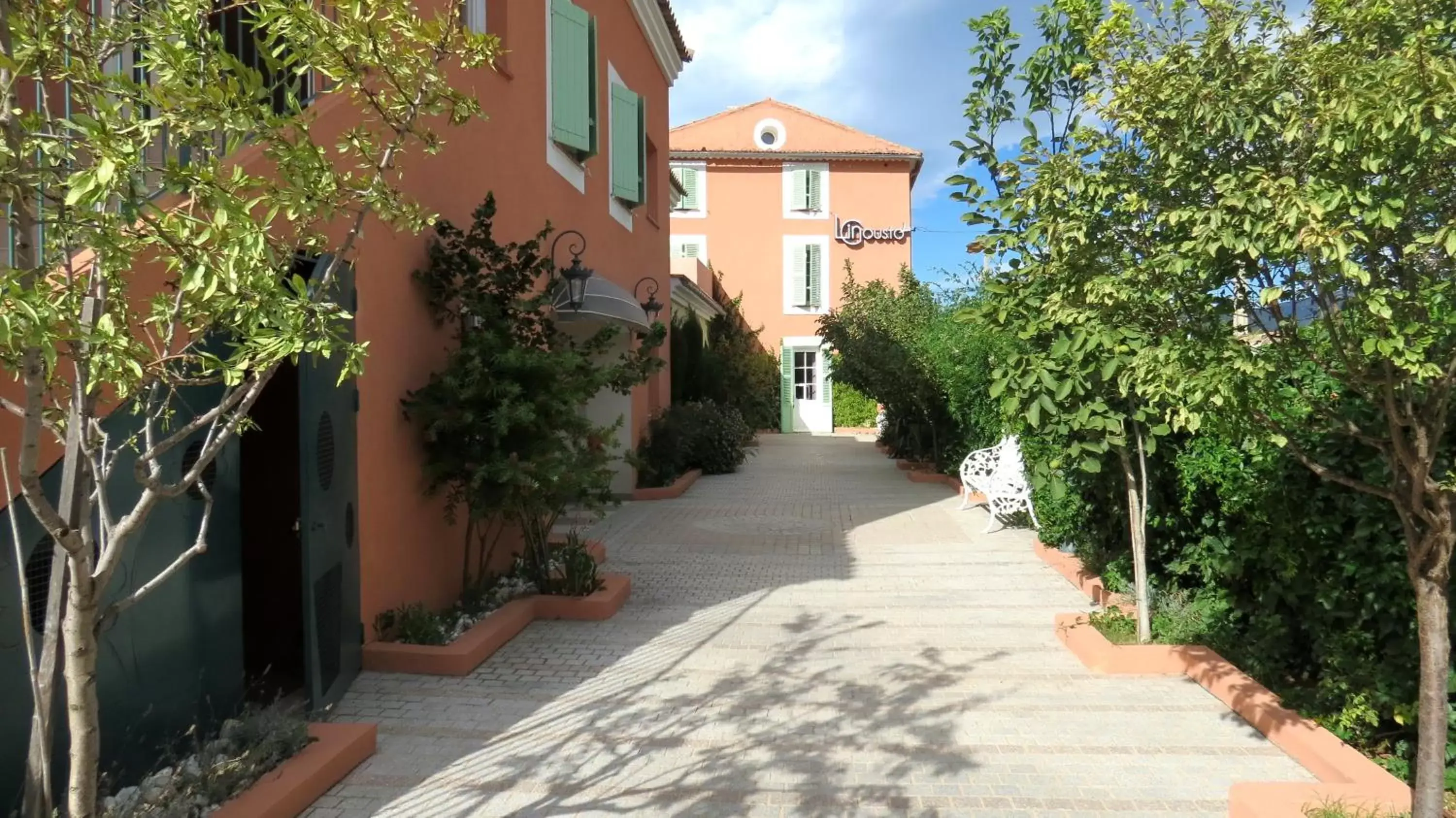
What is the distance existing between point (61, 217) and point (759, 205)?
25.1m

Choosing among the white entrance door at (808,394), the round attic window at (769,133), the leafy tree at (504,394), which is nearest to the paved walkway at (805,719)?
the leafy tree at (504,394)

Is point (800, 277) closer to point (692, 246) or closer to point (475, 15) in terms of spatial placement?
point (692, 246)

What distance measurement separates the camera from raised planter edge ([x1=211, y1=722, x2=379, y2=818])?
3.17 meters

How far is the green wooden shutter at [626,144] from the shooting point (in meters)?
10.7

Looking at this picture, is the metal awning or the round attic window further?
the round attic window

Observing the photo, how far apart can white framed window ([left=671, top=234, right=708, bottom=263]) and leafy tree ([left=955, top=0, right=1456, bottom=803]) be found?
918 inches

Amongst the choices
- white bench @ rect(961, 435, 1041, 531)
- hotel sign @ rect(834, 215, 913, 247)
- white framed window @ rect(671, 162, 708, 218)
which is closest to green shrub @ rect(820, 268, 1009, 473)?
white bench @ rect(961, 435, 1041, 531)

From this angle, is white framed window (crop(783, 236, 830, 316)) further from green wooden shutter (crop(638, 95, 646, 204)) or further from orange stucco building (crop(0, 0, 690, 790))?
orange stucco building (crop(0, 0, 690, 790))

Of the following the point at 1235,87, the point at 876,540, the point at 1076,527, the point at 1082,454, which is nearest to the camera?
the point at 1235,87

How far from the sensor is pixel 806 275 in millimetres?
26359

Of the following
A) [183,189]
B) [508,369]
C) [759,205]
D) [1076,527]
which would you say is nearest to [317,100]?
[508,369]

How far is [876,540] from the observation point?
9.30m

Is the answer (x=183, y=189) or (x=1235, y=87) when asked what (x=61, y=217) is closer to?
(x=183, y=189)

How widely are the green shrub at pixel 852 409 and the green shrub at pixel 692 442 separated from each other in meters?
9.81
